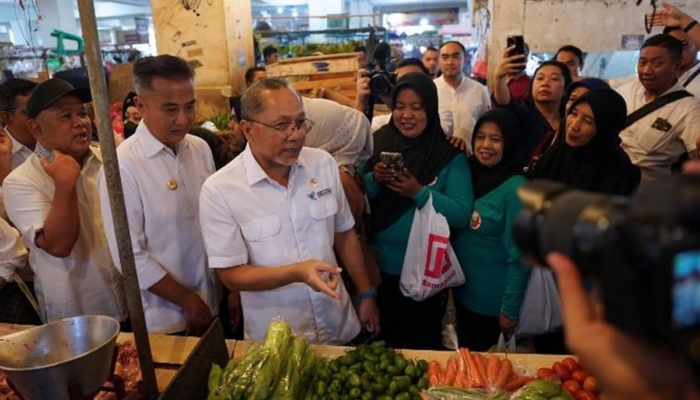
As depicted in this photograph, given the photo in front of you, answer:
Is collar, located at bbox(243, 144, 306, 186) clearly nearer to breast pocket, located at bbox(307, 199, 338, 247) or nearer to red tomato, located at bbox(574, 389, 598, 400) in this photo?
breast pocket, located at bbox(307, 199, 338, 247)

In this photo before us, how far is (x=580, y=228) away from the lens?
0.60m

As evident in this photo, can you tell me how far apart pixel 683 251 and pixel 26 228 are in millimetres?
2343

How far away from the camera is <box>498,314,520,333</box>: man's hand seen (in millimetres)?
2436

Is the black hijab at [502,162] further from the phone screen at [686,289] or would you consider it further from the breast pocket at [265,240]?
the phone screen at [686,289]

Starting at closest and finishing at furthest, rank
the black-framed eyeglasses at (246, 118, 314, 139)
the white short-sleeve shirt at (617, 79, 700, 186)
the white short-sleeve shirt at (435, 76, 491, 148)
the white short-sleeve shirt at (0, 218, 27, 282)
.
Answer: the black-framed eyeglasses at (246, 118, 314, 139)
the white short-sleeve shirt at (0, 218, 27, 282)
the white short-sleeve shirt at (617, 79, 700, 186)
the white short-sleeve shirt at (435, 76, 491, 148)

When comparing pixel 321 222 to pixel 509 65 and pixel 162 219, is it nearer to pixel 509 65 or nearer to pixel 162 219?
pixel 162 219

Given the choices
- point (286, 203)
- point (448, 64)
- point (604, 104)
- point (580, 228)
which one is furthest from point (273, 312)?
point (448, 64)

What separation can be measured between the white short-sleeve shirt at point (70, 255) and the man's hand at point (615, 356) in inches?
84.5

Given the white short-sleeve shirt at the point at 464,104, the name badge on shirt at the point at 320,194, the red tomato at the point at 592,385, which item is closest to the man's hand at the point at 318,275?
the name badge on shirt at the point at 320,194

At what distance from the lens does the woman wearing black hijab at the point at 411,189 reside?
2430 mm

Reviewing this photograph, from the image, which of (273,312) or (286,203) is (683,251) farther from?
A: (273,312)

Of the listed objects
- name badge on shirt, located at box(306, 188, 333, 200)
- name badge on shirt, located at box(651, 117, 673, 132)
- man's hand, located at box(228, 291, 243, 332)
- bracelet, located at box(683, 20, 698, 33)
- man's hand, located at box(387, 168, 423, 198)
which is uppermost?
bracelet, located at box(683, 20, 698, 33)

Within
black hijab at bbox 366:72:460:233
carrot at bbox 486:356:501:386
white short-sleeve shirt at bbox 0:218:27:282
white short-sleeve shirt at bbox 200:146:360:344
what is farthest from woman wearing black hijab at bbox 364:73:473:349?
white short-sleeve shirt at bbox 0:218:27:282

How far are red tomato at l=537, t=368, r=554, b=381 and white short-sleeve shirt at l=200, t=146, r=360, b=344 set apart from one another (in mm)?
827
